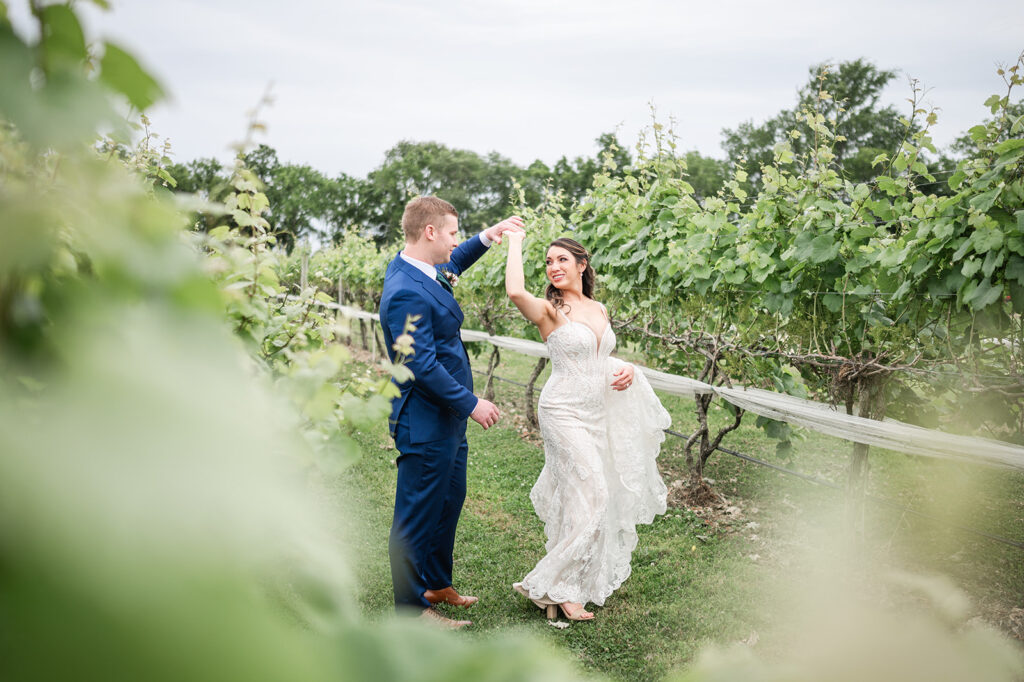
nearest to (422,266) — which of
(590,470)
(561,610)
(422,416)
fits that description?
(422,416)

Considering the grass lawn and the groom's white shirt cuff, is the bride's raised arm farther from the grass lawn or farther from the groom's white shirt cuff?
the grass lawn

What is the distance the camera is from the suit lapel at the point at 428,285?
13.1ft

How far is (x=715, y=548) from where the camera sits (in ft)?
18.6

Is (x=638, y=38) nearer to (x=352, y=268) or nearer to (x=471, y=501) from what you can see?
(x=352, y=268)

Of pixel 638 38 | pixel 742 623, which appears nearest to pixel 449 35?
pixel 638 38

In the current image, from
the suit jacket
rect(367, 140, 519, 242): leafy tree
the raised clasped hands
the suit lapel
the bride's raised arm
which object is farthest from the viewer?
rect(367, 140, 519, 242): leafy tree

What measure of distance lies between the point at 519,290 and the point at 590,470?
1.32m

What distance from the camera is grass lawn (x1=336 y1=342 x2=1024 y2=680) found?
14.0 ft

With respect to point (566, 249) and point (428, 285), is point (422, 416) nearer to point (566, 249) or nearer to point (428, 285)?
point (428, 285)

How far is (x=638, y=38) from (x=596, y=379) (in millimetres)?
49621

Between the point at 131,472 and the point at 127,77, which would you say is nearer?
the point at 131,472

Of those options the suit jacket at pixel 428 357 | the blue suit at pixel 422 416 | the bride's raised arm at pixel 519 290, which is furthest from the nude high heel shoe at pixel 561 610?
the bride's raised arm at pixel 519 290

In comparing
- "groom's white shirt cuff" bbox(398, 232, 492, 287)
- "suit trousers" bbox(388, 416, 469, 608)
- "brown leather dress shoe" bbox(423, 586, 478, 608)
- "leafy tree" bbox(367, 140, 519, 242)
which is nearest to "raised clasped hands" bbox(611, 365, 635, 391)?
"suit trousers" bbox(388, 416, 469, 608)

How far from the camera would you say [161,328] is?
223 millimetres
